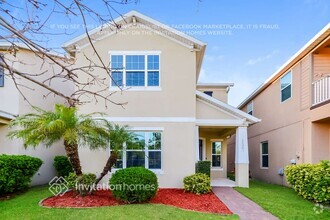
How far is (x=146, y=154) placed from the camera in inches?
562

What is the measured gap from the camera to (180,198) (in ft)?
38.8

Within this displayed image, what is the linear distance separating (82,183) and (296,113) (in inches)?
420

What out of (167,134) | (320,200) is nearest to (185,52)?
(167,134)

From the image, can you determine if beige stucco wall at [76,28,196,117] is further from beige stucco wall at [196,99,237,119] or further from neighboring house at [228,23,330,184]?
neighboring house at [228,23,330,184]

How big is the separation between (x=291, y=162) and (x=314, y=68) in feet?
15.5

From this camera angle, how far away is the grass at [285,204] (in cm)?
929

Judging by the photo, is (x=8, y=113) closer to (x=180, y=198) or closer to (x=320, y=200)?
(x=180, y=198)

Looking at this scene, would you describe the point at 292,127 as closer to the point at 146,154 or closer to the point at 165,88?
the point at 165,88

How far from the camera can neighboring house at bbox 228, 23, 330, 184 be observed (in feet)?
43.6

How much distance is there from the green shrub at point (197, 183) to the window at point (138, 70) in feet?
14.9

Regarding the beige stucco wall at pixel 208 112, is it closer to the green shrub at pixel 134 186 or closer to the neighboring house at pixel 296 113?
the neighboring house at pixel 296 113

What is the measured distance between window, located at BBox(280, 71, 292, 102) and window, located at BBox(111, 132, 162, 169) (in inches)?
298

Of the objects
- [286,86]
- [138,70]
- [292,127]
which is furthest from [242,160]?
[138,70]

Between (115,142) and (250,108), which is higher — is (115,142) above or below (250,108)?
below
